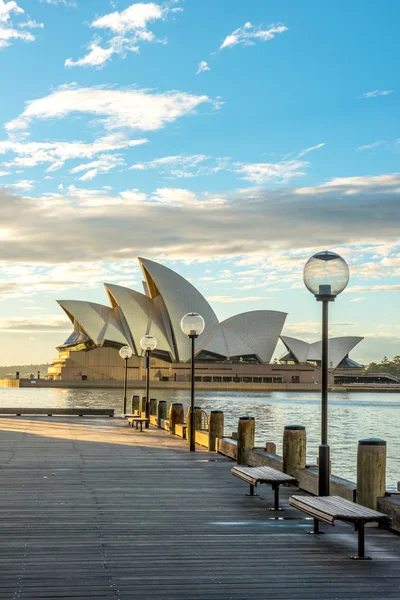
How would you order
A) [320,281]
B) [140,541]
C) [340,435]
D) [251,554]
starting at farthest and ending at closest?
[340,435], [320,281], [140,541], [251,554]

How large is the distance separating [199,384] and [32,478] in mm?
94100

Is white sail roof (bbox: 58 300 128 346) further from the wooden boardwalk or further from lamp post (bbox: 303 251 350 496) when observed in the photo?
lamp post (bbox: 303 251 350 496)

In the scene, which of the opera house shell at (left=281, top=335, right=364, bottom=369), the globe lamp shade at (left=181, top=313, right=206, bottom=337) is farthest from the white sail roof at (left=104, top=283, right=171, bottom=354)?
the globe lamp shade at (left=181, top=313, right=206, bottom=337)

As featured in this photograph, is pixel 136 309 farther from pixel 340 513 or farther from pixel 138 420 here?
pixel 340 513

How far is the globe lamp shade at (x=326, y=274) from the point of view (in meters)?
8.39

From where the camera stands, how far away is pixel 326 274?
27.6 ft

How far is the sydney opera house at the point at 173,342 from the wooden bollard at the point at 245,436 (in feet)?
230

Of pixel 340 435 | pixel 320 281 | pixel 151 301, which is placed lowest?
pixel 340 435

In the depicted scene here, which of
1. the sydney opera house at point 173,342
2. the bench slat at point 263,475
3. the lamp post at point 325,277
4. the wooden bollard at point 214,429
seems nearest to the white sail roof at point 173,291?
the sydney opera house at point 173,342

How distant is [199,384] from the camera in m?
104

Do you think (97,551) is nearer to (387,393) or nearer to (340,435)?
(340,435)

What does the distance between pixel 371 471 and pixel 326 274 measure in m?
2.05

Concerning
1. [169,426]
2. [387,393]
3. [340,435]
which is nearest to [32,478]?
[169,426]

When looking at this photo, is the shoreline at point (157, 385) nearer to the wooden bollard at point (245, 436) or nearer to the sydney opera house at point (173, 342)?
the sydney opera house at point (173, 342)
